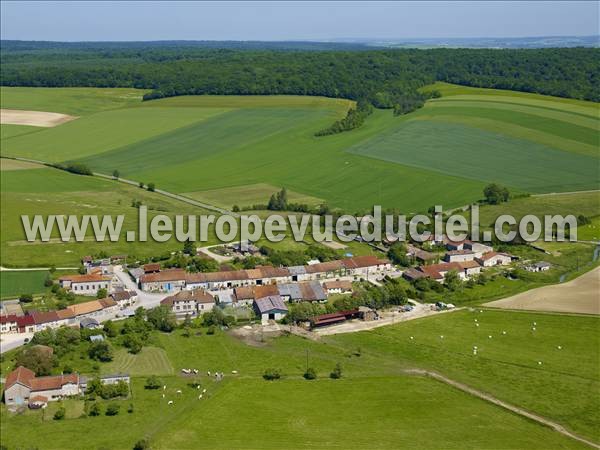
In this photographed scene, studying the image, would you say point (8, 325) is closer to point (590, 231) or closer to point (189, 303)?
point (189, 303)

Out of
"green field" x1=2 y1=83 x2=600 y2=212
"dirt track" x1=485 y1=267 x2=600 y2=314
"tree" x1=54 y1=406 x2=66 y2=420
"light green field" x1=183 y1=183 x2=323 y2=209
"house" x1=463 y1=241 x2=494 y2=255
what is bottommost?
"tree" x1=54 y1=406 x2=66 y2=420

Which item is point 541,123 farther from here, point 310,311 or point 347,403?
point 347,403

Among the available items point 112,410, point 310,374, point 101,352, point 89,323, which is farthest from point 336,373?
point 89,323

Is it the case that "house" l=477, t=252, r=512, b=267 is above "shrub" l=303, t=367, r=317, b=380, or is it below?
above

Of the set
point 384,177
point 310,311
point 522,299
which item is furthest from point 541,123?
point 310,311

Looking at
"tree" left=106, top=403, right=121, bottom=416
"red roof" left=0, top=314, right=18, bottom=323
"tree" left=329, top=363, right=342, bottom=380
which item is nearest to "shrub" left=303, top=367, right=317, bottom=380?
"tree" left=329, top=363, right=342, bottom=380

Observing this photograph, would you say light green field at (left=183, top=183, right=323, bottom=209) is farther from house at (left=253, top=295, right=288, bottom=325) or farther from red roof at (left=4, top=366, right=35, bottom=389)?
red roof at (left=4, top=366, right=35, bottom=389)

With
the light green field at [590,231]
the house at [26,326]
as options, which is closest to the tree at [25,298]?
the house at [26,326]
